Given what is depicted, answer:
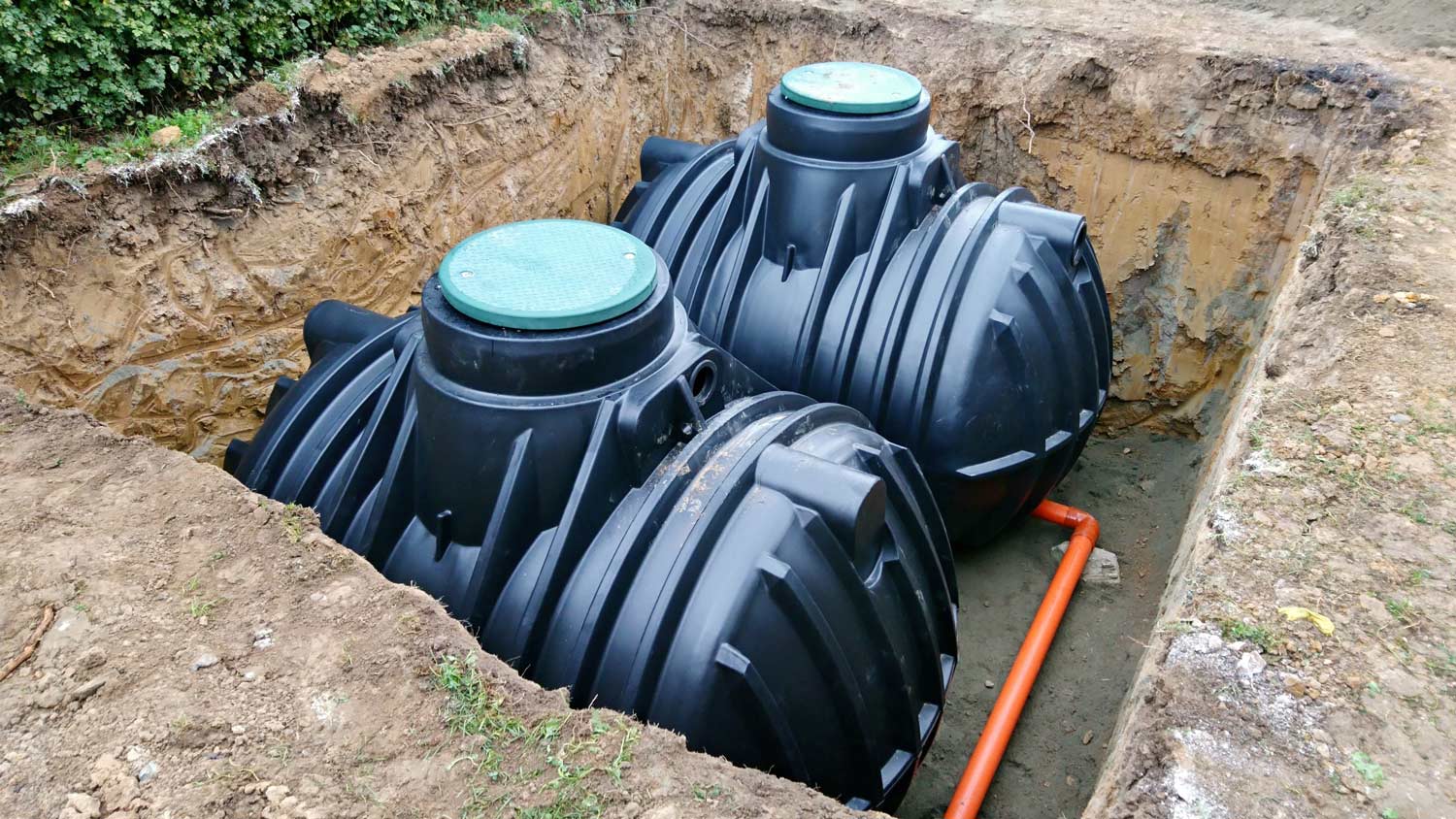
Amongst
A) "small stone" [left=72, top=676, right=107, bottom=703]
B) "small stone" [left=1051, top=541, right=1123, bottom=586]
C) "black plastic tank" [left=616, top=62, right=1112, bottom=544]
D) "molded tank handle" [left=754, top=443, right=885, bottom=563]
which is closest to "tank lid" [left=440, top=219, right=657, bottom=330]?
"molded tank handle" [left=754, top=443, right=885, bottom=563]

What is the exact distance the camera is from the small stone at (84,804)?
5.47 ft

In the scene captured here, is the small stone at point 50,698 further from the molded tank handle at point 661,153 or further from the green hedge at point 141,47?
the molded tank handle at point 661,153

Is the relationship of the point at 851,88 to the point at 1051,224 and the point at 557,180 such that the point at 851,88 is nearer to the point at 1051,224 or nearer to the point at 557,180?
the point at 1051,224

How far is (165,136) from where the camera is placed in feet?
A: 12.6

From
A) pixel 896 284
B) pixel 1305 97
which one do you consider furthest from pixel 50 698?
pixel 1305 97

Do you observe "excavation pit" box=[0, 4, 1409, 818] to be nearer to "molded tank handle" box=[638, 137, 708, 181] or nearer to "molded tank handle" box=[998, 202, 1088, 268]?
"molded tank handle" box=[638, 137, 708, 181]

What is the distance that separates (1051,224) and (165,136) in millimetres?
3898

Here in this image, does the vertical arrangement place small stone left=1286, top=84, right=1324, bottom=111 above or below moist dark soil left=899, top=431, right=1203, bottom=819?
above

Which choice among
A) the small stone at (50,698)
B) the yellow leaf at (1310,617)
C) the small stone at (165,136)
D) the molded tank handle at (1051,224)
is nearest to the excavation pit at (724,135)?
the small stone at (165,136)

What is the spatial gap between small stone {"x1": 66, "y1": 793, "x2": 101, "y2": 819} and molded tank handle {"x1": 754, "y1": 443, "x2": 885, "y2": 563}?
5.41 feet

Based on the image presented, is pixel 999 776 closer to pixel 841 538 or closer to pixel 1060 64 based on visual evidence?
pixel 841 538

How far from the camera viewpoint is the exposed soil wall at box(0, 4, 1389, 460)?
376 centimetres

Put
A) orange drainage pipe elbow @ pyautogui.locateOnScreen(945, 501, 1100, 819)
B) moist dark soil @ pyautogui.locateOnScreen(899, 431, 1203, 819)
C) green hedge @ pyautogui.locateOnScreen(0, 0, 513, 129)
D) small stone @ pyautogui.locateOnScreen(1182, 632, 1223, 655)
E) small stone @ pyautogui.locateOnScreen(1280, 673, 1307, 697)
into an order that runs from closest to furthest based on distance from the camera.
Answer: small stone @ pyautogui.locateOnScreen(1280, 673, 1307, 697) < small stone @ pyautogui.locateOnScreen(1182, 632, 1223, 655) < orange drainage pipe elbow @ pyautogui.locateOnScreen(945, 501, 1100, 819) < green hedge @ pyautogui.locateOnScreen(0, 0, 513, 129) < moist dark soil @ pyautogui.locateOnScreen(899, 431, 1203, 819)

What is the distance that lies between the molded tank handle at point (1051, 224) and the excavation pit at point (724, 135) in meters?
1.17
